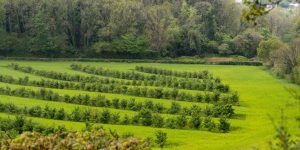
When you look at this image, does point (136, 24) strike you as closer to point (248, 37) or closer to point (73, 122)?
point (248, 37)

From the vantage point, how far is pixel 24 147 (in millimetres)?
9906

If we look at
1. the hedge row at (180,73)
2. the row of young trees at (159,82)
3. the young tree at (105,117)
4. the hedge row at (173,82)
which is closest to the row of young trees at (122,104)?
the young tree at (105,117)

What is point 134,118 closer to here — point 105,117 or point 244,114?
point 105,117

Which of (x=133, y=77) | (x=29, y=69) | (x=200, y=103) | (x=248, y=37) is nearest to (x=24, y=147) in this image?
(x=200, y=103)

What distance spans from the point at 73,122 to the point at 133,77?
21.1m

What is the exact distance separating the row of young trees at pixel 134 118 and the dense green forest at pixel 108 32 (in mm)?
41296

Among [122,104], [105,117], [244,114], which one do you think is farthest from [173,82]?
[105,117]

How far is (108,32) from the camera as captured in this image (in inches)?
2827

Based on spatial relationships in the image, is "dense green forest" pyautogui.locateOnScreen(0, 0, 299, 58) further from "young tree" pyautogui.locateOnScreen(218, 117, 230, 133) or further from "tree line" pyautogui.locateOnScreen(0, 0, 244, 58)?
"young tree" pyautogui.locateOnScreen(218, 117, 230, 133)

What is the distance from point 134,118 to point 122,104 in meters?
5.02

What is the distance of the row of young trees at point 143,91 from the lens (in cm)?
3484

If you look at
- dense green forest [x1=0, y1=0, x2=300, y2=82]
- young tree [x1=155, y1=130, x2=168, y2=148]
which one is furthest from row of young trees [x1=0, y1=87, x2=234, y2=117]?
dense green forest [x1=0, y1=0, x2=300, y2=82]

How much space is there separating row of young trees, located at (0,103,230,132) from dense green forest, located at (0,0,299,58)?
4130 centimetres

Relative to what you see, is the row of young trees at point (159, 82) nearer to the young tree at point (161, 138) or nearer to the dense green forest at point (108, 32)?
the young tree at point (161, 138)
